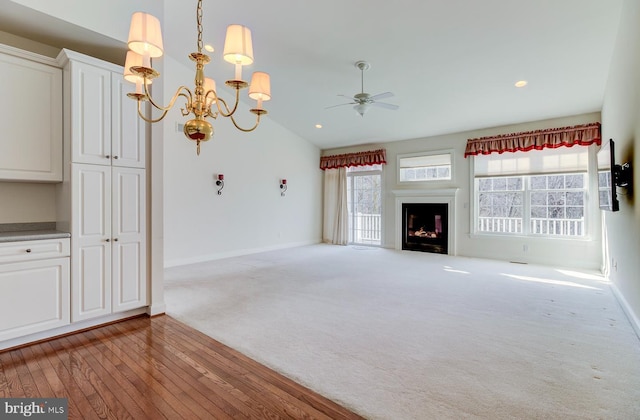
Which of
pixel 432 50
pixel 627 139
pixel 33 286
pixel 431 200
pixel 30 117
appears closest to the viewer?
pixel 33 286

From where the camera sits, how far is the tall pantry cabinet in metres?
2.70

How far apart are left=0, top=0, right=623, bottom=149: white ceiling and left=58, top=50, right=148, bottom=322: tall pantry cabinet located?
0.58 m

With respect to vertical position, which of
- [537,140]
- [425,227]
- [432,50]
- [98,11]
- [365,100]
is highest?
[432,50]

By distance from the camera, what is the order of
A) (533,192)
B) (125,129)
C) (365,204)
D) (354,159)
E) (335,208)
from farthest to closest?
1. (335,208)
2. (365,204)
3. (354,159)
4. (533,192)
5. (125,129)

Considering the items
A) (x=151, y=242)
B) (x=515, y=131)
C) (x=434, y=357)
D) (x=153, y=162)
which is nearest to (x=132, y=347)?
(x=151, y=242)

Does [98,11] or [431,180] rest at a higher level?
[98,11]

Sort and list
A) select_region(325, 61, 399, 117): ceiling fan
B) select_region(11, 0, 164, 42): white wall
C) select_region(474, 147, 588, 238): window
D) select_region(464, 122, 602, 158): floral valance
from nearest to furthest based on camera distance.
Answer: select_region(11, 0, 164, 42): white wall, select_region(325, 61, 399, 117): ceiling fan, select_region(464, 122, 602, 158): floral valance, select_region(474, 147, 588, 238): window

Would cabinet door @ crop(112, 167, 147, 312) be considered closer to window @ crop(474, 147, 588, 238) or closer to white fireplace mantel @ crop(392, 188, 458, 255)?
white fireplace mantel @ crop(392, 188, 458, 255)

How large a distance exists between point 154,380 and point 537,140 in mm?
6636

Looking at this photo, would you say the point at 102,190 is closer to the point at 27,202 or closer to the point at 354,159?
the point at 27,202

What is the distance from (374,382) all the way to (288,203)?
6.17 meters

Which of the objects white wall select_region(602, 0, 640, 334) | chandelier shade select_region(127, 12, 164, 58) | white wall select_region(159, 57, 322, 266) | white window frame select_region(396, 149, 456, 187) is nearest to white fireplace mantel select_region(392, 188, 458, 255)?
white window frame select_region(396, 149, 456, 187)

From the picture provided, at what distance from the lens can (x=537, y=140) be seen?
564 cm

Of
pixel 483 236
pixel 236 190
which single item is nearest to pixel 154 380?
pixel 236 190
